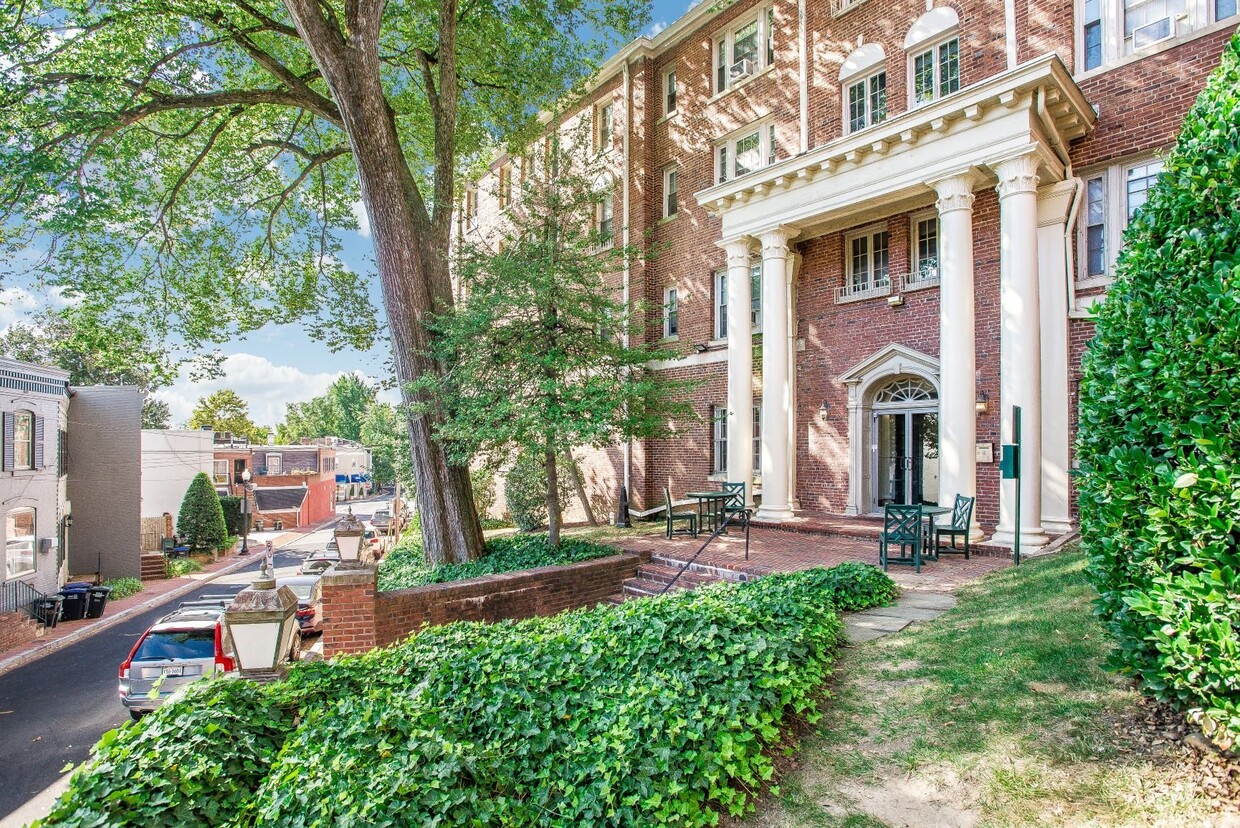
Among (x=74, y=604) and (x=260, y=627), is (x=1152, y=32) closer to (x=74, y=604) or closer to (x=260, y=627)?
(x=260, y=627)

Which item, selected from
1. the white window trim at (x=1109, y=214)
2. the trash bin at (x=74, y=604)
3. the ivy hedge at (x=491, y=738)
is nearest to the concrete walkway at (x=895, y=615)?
the ivy hedge at (x=491, y=738)

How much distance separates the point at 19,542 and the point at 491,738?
62.3 feet

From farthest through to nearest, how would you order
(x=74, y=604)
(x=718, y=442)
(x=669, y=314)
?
(x=669, y=314), (x=74, y=604), (x=718, y=442)

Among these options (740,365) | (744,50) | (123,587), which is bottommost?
(123,587)

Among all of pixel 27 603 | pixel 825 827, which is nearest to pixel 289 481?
pixel 27 603

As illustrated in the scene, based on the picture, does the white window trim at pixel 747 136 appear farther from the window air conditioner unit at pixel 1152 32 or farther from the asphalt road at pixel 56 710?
the asphalt road at pixel 56 710

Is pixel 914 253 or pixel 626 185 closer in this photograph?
pixel 914 253

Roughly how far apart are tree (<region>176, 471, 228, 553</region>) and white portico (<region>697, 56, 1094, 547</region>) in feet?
78.3

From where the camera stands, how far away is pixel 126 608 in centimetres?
1728

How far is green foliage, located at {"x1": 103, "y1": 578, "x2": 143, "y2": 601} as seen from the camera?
735 inches

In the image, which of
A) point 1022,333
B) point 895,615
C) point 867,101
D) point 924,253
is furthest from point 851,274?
point 895,615

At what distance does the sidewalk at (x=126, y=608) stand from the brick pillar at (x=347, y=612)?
10324mm

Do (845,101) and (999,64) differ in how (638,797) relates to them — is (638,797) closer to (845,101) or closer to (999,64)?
(999,64)

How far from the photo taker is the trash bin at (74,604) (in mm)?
15758
